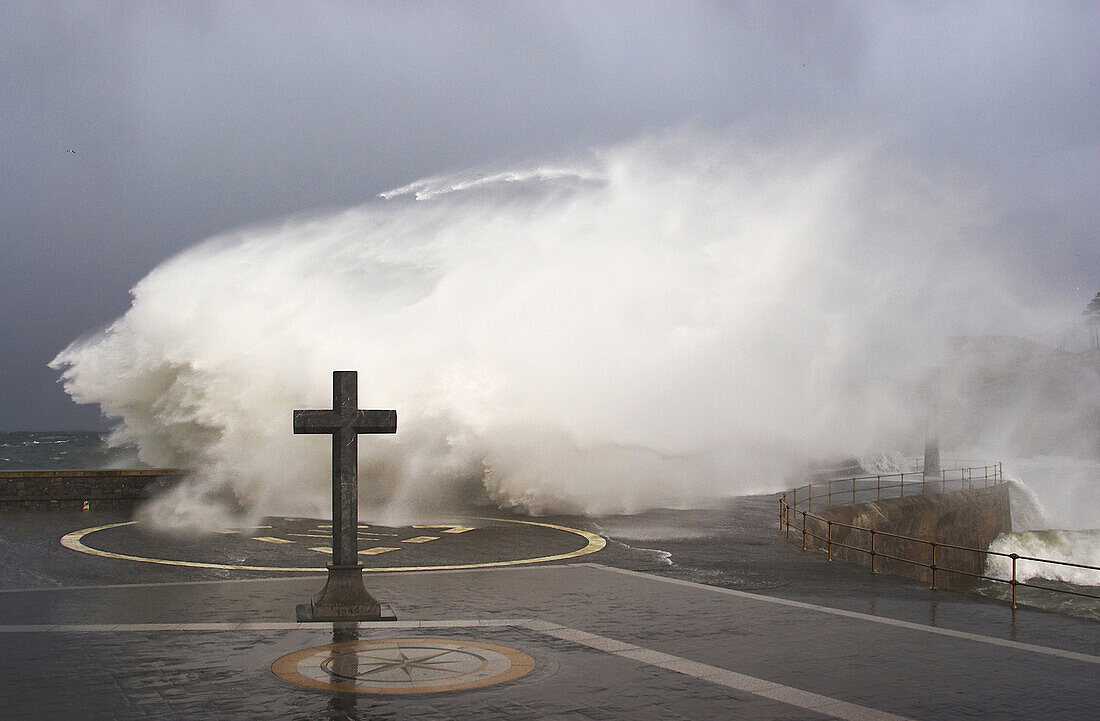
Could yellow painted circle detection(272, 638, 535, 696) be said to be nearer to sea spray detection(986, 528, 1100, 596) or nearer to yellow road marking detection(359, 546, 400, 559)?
yellow road marking detection(359, 546, 400, 559)

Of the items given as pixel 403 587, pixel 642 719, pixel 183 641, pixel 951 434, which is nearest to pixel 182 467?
pixel 403 587

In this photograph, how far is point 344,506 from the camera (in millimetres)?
10281

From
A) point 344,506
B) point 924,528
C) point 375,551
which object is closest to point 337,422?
point 344,506

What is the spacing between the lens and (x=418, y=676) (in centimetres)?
760

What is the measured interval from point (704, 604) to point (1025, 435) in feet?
250

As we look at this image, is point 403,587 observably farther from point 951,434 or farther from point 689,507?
point 951,434

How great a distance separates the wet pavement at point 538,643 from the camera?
6.84 m

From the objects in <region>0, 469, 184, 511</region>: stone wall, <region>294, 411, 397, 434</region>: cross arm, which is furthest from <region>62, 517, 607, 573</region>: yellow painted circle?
<region>0, 469, 184, 511</region>: stone wall

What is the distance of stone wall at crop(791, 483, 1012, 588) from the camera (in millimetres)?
23812

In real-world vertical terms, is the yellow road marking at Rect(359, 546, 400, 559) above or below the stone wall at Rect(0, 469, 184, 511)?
below

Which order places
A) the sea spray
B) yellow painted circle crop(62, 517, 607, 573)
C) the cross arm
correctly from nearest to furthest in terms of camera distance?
the cross arm → yellow painted circle crop(62, 517, 607, 573) → the sea spray

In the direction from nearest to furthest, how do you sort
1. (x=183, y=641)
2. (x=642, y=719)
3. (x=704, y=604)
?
(x=642, y=719)
(x=183, y=641)
(x=704, y=604)

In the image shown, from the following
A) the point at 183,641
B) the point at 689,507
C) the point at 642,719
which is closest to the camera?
the point at 642,719

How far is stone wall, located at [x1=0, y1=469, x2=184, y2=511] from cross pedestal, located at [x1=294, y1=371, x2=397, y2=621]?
15.9m
